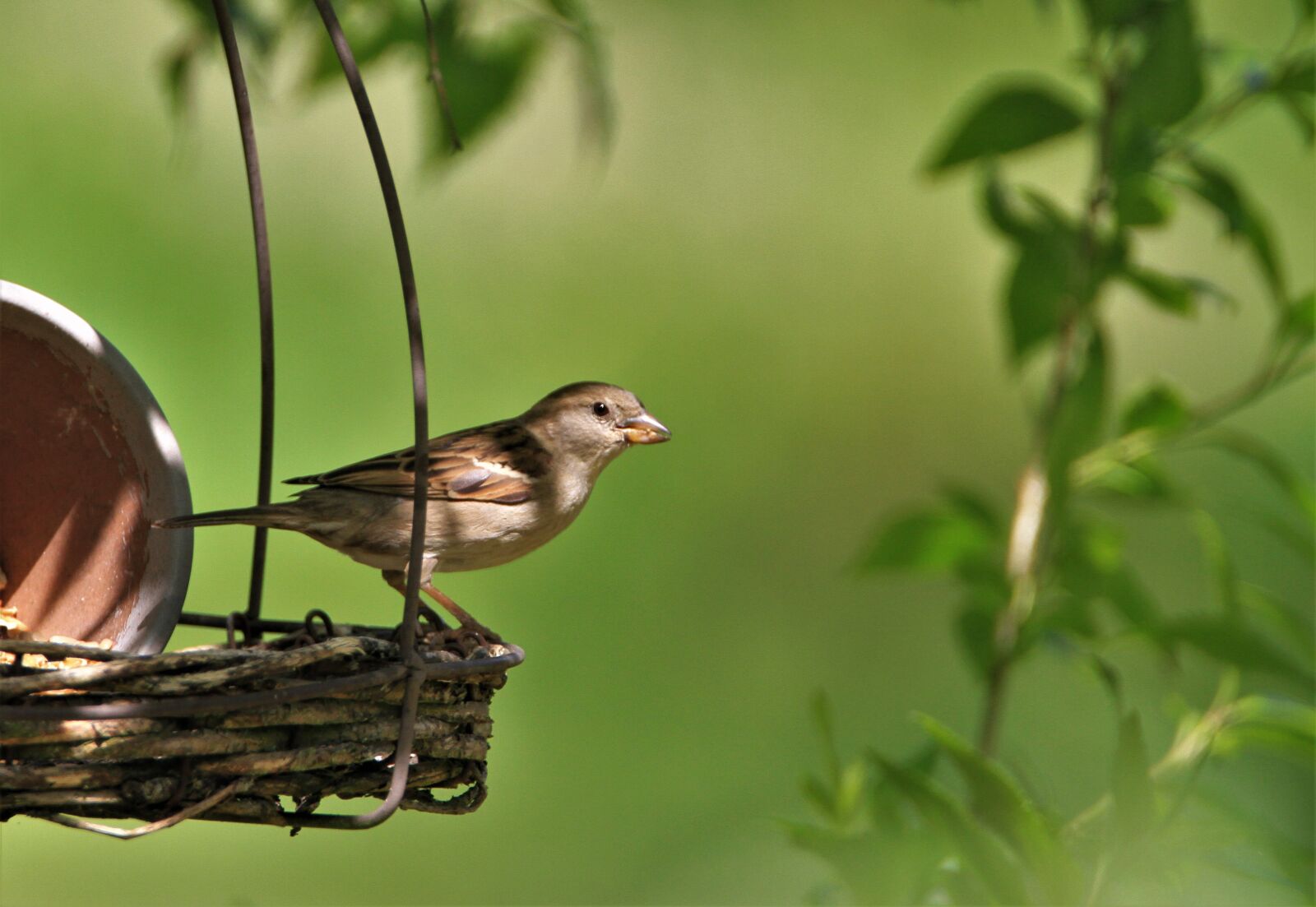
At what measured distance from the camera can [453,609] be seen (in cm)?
225

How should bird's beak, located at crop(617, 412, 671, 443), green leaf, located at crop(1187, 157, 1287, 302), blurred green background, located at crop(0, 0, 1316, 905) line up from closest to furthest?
1. green leaf, located at crop(1187, 157, 1287, 302)
2. bird's beak, located at crop(617, 412, 671, 443)
3. blurred green background, located at crop(0, 0, 1316, 905)

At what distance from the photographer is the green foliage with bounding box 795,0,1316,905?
2336 millimetres

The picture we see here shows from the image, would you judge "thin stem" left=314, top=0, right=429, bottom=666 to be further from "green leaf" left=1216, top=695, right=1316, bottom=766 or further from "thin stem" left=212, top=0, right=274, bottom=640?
"green leaf" left=1216, top=695, right=1316, bottom=766

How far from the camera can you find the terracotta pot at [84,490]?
210 centimetres

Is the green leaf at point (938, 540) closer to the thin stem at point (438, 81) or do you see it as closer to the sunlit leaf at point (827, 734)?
the sunlit leaf at point (827, 734)

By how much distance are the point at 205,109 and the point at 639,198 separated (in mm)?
2024

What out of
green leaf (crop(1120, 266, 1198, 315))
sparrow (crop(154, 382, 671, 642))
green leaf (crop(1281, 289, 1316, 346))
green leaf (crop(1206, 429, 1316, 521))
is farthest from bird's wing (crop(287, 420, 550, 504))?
green leaf (crop(1281, 289, 1316, 346))

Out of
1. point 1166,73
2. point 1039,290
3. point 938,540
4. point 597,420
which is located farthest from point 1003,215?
point 597,420

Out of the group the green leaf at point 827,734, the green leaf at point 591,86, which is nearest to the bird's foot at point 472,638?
the green leaf at point 827,734

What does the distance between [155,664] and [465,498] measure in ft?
3.25

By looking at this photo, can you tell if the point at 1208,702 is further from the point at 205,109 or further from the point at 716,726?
the point at 205,109

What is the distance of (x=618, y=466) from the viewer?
6.12 metres

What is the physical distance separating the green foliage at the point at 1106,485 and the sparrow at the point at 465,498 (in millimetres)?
645

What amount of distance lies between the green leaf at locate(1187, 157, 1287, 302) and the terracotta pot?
1864mm
